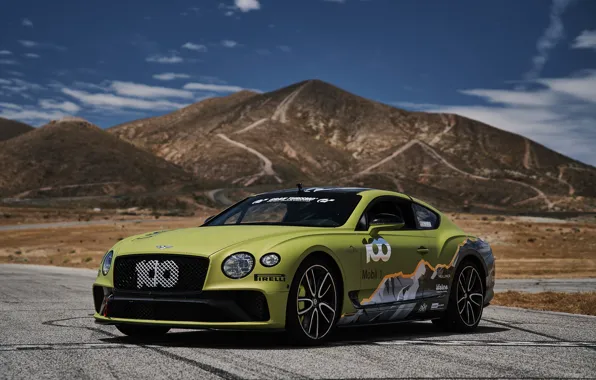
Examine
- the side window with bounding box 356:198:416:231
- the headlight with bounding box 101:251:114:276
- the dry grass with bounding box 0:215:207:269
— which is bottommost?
the dry grass with bounding box 0:215:207:269

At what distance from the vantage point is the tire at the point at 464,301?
9828 millimetres

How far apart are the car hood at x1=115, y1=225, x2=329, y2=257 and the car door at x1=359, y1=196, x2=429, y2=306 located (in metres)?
0.62

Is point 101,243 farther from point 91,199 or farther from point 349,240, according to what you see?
point 91,199

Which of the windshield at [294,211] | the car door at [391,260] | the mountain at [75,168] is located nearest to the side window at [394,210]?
the car door at [391,260]

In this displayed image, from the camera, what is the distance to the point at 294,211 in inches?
357

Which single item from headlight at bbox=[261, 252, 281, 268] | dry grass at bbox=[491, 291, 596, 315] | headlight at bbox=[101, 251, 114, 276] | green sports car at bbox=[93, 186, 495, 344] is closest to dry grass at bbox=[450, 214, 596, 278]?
dry grass at bbox=[491, 291, 596, 315]

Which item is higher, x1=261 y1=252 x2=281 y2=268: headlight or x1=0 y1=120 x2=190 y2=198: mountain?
x1=0 y1=120 x2=190 y2=198: mountain

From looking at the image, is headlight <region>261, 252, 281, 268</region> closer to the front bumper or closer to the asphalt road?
the front bumper

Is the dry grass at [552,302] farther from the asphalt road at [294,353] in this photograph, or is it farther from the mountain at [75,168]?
the mountain at [75,168]

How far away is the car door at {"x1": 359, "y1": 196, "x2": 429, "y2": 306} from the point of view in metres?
8.59

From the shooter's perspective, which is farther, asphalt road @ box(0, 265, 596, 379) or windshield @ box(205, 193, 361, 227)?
windshield @ box(205, 193, 361, 227)

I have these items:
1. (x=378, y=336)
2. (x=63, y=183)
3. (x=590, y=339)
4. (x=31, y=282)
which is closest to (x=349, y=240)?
(x=378, y=336)

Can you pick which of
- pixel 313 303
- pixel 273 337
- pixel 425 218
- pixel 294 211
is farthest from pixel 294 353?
pixel 425 218

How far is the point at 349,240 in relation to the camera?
8.43 meters
